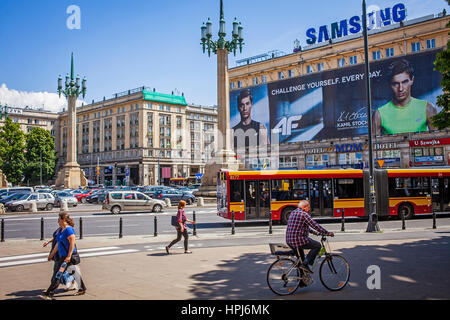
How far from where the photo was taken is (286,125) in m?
67.4

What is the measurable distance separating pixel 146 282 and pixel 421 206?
18.6 m

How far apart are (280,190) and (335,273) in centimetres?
1290

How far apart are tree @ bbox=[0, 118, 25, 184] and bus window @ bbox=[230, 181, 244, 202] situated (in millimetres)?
53955

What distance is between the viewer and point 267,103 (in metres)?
70.4

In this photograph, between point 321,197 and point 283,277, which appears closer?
point 283,277

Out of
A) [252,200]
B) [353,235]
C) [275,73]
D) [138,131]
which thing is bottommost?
[353,235]

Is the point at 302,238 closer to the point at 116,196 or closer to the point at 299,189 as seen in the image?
the point at 299,189

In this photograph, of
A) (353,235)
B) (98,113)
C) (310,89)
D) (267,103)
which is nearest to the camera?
(353,235)

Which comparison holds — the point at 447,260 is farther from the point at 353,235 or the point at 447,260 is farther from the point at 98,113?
the point at 98,113

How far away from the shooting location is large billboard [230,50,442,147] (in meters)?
52.4

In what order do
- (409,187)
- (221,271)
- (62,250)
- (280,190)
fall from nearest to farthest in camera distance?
(62,250), (221,271), (280,190), (409,187)

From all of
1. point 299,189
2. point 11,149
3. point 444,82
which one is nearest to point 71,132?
point 11,149

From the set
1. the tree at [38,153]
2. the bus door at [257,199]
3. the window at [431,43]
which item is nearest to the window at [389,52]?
the window at [431,43]

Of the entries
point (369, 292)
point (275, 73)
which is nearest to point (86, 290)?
point (369, 292)
